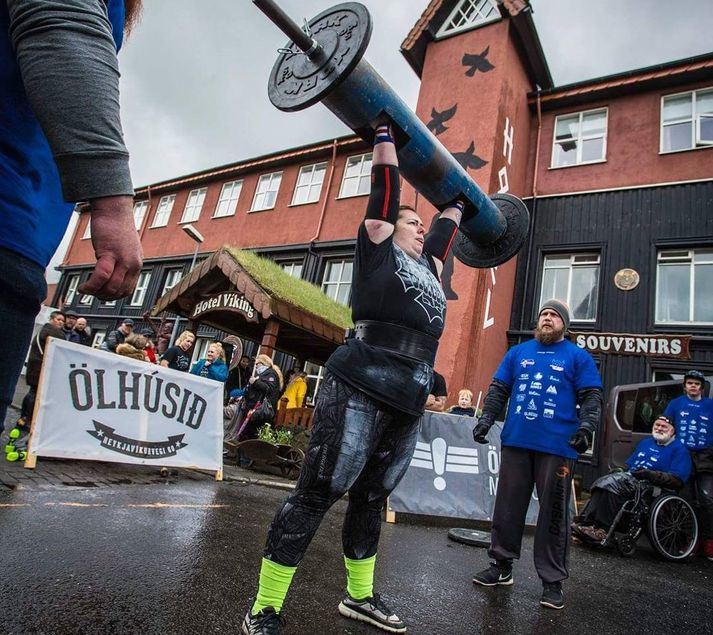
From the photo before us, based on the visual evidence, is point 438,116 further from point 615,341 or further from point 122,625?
point 122,625

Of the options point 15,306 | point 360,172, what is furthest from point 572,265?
point 15,306

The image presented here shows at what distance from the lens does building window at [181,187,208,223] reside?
21438 mm

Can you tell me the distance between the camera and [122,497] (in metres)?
4.08

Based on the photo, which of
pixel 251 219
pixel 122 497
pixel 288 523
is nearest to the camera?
pixel 288 523

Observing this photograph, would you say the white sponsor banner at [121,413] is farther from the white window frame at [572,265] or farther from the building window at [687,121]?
the building window at [687,121]

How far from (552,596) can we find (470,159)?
10.9 meters

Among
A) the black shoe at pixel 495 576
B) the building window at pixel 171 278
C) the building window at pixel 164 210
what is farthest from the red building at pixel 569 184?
the building window at pixel 164 210

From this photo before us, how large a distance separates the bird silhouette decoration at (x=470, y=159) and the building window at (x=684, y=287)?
4.94 meters

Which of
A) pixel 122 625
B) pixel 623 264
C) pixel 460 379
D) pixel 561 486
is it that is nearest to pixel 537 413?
pixel 561 486

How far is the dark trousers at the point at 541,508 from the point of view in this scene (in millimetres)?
3145

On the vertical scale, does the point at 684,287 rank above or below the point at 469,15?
below

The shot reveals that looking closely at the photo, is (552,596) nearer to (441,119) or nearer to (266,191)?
(441,119)

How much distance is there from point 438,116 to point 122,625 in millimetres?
13615

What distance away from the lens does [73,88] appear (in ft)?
3.48
